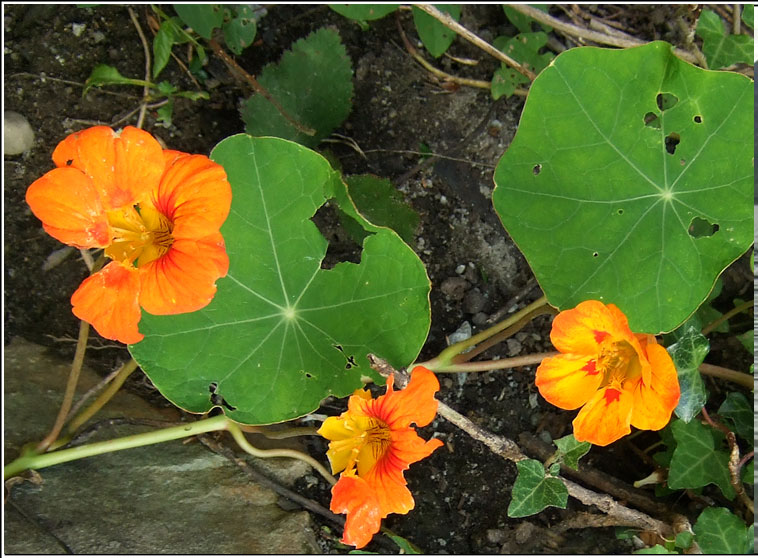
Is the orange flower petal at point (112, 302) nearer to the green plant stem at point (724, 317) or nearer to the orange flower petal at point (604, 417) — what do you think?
the orange flower petal at point (604, 417)

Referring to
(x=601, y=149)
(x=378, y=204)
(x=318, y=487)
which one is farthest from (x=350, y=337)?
(x=601, y=149)

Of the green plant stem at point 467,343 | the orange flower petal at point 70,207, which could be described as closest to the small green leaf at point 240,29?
the orange flower petal at point 70,207

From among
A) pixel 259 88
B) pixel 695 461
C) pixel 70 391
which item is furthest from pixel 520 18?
pixel 70 391

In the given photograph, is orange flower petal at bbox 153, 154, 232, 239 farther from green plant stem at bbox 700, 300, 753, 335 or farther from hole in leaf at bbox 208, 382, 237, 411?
green plant stem at bbox 700, 300, 753, 335

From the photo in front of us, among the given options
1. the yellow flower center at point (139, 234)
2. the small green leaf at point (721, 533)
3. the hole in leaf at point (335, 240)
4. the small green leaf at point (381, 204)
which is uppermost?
the yellow flower center at point (139, 234)

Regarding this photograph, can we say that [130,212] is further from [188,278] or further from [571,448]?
[571,448]
